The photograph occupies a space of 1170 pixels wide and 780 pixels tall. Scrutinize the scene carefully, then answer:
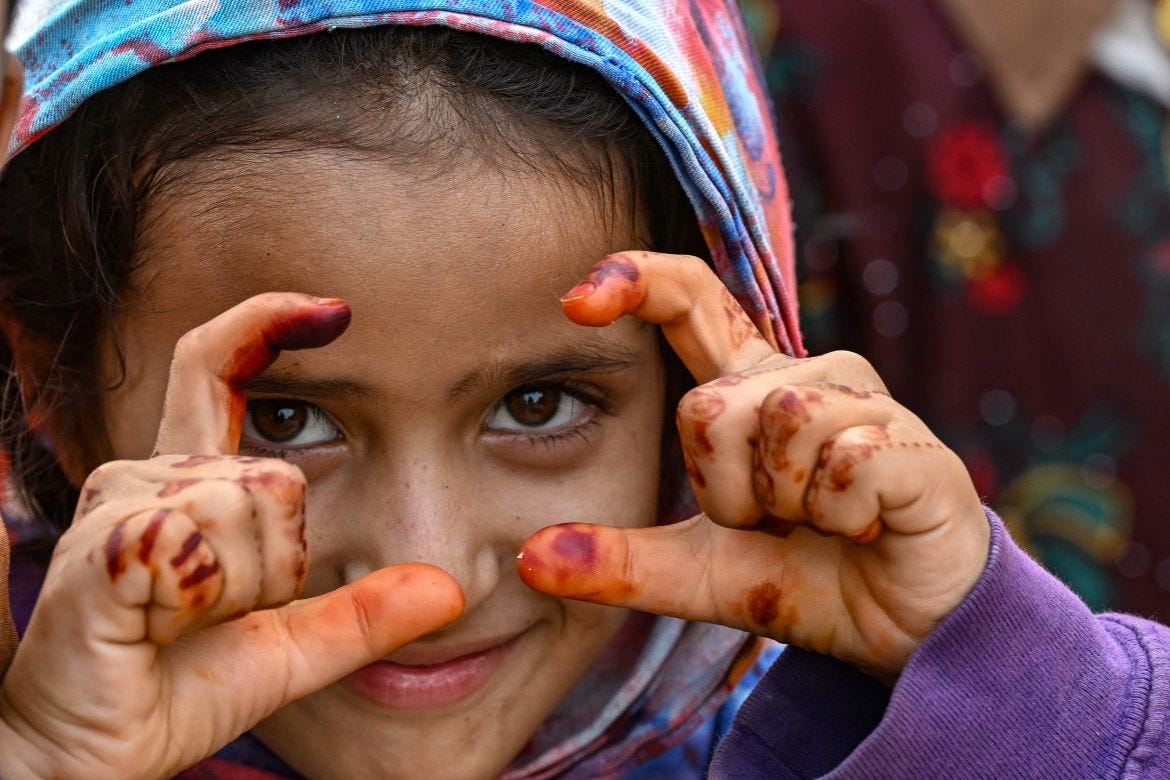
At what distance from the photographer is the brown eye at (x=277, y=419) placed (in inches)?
52.6

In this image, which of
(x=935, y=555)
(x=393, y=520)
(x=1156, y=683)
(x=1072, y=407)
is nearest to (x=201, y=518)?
(x=393, y=520)

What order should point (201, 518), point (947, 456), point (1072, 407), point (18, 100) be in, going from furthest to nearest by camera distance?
point (1072, 407)
point (18, 100)
point (947, 456)
point (201, 518)

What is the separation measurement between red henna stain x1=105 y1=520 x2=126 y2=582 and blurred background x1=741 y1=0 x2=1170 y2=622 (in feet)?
6.44

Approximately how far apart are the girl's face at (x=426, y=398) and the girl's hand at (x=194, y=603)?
3.3 inches

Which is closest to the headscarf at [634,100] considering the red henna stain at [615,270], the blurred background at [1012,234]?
the red henna stain at [615,270]

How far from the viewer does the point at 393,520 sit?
4.17 ft

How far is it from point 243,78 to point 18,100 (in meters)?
0.32

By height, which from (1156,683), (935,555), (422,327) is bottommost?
(1156,683)

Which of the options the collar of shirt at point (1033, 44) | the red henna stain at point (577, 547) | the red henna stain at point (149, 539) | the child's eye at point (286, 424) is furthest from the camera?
the collar of shirt at point (1033, 44)

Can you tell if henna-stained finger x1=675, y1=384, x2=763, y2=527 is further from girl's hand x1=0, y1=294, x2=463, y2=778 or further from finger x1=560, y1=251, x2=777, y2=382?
girl's hand x1=0, y1=294, x2=463, y2=778

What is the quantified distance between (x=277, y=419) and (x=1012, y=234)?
5.84 feet

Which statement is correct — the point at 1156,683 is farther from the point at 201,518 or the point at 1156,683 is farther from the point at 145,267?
the point at 145,267

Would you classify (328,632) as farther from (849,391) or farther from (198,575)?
→ (849,391)

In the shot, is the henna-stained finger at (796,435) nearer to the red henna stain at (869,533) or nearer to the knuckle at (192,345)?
the red henna stain at (869,533)
